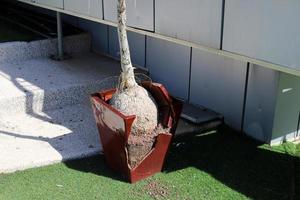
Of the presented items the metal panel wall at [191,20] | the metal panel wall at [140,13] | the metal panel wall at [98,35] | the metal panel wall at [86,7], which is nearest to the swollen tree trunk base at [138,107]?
the metal panel wall at [191,20]

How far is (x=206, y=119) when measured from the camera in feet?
16.1

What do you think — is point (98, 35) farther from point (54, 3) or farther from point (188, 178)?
point (188, 178)

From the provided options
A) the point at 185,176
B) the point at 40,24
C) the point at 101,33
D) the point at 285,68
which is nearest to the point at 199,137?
the point at 185,176

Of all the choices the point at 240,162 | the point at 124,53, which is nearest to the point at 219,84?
the point at 240,162

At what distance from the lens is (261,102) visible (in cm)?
446

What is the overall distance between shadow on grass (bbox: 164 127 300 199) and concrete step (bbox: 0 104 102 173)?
913mm

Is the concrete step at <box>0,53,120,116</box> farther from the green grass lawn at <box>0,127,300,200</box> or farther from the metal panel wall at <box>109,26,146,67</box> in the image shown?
the green grass lawn at <box>0,127,300,200</box>

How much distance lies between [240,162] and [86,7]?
2.73 m

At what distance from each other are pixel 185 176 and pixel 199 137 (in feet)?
2.76

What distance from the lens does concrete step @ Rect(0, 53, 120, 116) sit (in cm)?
523

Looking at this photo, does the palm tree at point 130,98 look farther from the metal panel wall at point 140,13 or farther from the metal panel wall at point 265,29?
the metal panel wall at point 265,29

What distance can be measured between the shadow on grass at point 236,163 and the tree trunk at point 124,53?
2.74 ft

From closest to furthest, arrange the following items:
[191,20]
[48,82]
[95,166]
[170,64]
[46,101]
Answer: [191,20], [95,166], [46,101], [170,64], [48,82]

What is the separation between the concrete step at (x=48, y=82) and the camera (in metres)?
5.23
